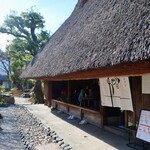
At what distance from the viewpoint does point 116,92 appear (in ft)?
27.8

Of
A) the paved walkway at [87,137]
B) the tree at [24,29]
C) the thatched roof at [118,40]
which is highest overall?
the tree at [24,29]

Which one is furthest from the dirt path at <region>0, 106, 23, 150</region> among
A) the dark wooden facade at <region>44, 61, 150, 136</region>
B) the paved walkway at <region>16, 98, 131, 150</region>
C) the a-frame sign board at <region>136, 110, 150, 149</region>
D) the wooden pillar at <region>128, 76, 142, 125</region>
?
the a-frame sign board at <region>136, 110, 150, 149</region>

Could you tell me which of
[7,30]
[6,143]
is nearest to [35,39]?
[7,30]

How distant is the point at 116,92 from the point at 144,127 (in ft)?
7.46

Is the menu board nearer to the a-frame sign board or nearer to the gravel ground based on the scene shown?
the a-frame sign board

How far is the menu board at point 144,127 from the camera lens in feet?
20.2

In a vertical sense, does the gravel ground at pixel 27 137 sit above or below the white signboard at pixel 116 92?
below

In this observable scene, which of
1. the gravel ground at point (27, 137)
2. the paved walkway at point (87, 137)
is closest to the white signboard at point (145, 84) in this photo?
the paved walkway at point (87, 137)

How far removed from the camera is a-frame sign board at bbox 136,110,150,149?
20.2ft

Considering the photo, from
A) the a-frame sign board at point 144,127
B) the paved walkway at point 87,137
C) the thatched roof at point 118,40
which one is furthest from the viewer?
the paved walkway at point 87,137

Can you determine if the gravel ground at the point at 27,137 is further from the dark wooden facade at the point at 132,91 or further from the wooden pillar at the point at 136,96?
the wooden pillar at the point at 136,96

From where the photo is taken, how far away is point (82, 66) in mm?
7246

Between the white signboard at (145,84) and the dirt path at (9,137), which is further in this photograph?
the dirt path at (9,137)

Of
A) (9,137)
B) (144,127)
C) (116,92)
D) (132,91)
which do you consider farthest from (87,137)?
(9,137)
